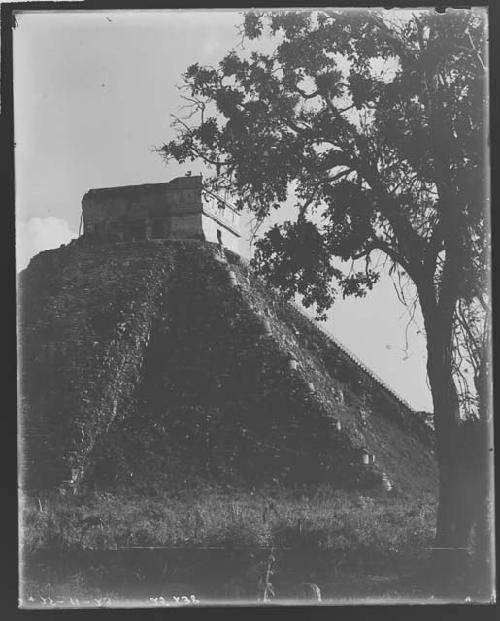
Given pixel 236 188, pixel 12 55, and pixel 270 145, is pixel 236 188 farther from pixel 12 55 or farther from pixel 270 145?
pixel 12 55

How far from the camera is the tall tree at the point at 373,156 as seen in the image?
13.1m

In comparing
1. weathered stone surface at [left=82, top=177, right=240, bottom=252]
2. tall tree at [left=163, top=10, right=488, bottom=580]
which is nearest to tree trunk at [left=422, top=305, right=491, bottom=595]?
tall tree at [left=163, top=10, right=488, bottom=580]

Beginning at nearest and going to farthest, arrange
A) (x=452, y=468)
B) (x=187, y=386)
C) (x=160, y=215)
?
1. (x=452, y=468)
2. (x=187, y=386)
3. (x=160, y=215)

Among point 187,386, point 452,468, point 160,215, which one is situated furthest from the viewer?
point 160,215

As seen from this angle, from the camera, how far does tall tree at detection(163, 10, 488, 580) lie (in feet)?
42.9

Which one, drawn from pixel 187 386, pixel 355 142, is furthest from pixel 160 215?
pixel 355 142

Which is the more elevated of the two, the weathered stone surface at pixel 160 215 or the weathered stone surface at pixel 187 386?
the weathered stone surface at pixel 160 215

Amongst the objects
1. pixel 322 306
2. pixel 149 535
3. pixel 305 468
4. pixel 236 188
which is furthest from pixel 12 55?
pixel 305 468

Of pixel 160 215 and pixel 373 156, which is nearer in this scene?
pixel 373 156

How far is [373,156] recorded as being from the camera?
45.2ft

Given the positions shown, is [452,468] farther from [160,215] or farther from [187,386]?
[160,215]

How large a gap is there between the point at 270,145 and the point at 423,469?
20.7ft

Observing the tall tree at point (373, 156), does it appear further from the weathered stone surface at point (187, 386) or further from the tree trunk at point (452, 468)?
the weathered stone surface at point (187, 386)

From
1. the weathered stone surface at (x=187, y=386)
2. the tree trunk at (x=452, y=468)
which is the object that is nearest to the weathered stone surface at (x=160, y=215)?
the weathered stone surface at (x=187, y=386)
